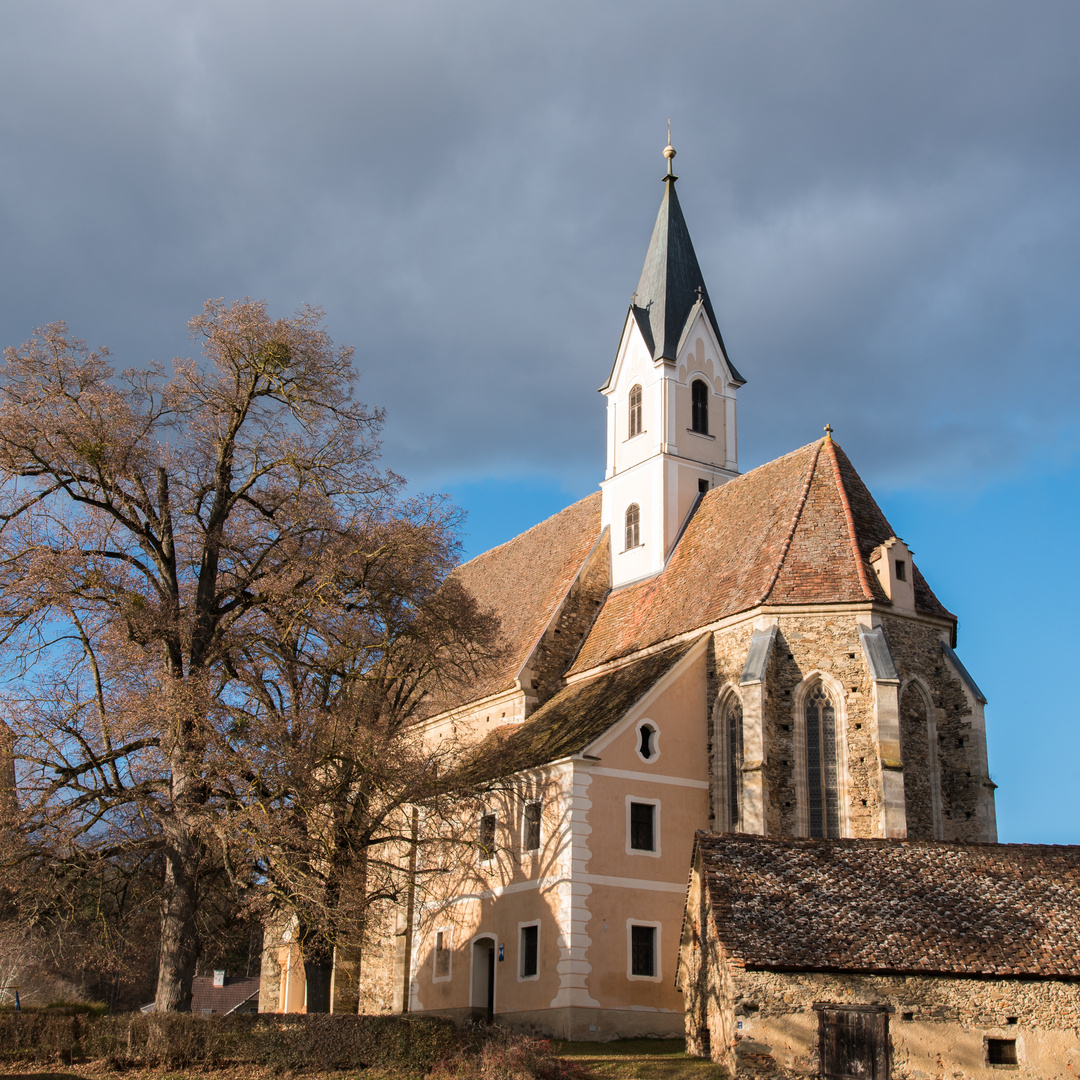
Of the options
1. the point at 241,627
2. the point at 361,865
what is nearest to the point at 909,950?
the point at 361,865

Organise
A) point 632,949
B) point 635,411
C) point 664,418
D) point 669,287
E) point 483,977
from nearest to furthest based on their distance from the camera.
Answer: point 632,949 → point 483,977 → point 664,418 → point 635,411 → point 669,287

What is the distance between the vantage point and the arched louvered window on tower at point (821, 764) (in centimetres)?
2617

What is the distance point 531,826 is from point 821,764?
6.72m

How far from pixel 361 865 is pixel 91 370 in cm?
1045

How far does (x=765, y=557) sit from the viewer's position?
97.8 ft

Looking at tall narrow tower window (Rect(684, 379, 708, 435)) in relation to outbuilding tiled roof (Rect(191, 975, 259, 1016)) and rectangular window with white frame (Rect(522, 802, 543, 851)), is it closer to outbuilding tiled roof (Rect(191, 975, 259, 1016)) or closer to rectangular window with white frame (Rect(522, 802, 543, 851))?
rectangular window with white frame (Rect(522, 802, 543, 851))

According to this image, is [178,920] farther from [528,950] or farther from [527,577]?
[527,577]

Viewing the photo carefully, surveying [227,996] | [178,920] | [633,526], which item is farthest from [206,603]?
[227,996]

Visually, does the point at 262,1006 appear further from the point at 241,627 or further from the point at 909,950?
the point at 909,950

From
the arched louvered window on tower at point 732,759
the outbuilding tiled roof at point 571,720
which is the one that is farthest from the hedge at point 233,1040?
the arched louvered window on tower at point 732,759

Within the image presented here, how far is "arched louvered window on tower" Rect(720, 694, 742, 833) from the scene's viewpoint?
2764 centimetres

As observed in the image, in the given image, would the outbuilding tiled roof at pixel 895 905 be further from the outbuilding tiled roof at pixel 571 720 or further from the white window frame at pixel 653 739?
the outbuilding tiled roof at pixel 571 720

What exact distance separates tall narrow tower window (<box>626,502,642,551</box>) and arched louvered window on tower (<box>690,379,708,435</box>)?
10.5ft

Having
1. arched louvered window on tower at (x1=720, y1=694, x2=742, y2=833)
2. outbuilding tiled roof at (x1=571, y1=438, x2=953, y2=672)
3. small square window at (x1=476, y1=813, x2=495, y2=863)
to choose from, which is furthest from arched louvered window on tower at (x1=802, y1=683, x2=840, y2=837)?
small square window at (x1=476, y1=813, x2=495, y2=863)
